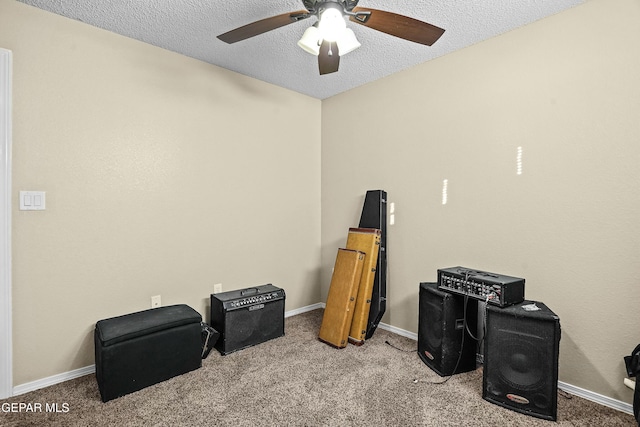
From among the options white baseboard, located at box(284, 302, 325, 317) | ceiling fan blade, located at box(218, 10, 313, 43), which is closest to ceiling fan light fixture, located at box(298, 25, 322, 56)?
ceiling fan blade, located at box(218, 10, 313, 43)

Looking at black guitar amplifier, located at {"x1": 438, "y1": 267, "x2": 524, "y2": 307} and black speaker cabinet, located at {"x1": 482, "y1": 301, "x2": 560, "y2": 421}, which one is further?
black guitar amplifier, located at {"x1": 438, "y1": 267, "x2": 524, "y2": 307}

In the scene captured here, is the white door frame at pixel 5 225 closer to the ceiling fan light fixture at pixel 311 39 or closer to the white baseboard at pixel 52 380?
the white baseboard at pixel 52 380

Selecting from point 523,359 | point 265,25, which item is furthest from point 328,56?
point 523,359

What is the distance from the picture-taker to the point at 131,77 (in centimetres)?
256

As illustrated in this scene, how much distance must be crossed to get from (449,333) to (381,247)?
0.95 meters

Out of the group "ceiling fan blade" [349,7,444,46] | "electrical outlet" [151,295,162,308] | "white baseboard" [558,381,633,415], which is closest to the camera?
"ceiling fan blade" [349,7,444,46]

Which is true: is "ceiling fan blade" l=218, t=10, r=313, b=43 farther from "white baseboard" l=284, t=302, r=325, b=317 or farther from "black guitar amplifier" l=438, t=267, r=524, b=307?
"white baseboard" l=284, t=302, r=325, b=317

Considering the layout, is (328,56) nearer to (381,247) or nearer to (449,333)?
(381,247)

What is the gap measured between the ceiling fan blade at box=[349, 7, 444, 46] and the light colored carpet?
2089 mm

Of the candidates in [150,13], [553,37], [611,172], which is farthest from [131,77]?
[611,172]

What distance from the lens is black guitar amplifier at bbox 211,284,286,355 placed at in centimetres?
270

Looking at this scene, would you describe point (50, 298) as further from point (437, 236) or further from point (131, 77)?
point (437, 236)

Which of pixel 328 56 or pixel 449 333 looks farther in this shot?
pixel 449 333

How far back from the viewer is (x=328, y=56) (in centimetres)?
191
